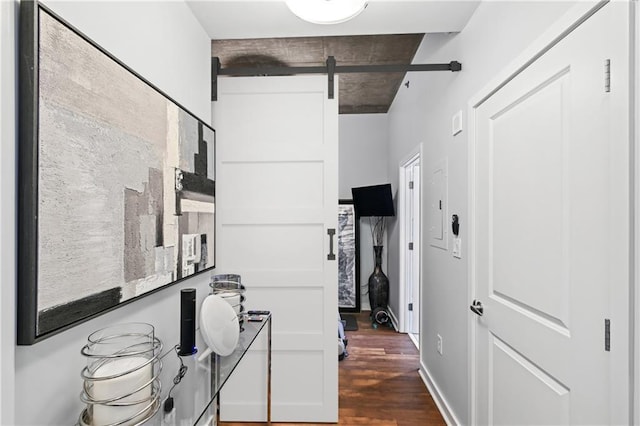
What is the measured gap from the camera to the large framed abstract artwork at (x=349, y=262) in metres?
4.62

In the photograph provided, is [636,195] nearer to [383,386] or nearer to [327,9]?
[327,9]

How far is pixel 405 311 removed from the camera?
3879mm

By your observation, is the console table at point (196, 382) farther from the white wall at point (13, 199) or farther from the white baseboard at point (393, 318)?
the white baseboard at point (393, 318)

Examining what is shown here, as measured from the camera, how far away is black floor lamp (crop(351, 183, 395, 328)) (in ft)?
13.7

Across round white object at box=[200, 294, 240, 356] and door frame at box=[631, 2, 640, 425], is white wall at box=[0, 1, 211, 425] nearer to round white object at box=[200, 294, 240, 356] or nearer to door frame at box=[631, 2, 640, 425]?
round white object at box=[200, 294, 240, 356]

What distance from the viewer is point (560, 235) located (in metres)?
1.13

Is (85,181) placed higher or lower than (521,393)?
higher

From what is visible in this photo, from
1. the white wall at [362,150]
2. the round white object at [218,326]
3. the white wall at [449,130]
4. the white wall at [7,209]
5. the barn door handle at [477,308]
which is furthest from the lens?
the white wall at [362,150]

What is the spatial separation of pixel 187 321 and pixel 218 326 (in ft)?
0.52

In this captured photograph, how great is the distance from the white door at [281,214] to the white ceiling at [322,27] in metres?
0.32

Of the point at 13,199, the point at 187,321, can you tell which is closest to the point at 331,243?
the point at 187,321

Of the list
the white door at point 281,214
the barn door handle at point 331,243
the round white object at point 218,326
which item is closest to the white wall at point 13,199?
the round white object at point 218,326

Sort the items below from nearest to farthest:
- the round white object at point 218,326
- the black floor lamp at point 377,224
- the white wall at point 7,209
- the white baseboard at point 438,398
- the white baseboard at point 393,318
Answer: the white wall at point 7,209
the round white object at point 218,326
the white baseboard at point 438,398
the white baseboard at point 393,318
the black floor lamp at point 377,224

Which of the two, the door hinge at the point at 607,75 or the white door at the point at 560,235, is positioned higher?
the door hinge at the point at 607,75
